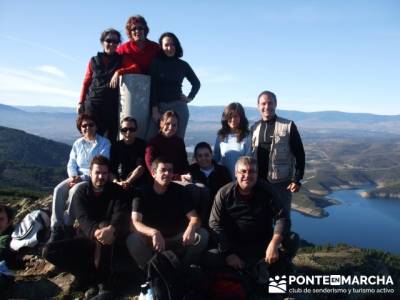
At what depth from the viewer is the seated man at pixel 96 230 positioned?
4.96 meters

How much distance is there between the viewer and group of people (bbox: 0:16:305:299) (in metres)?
5.05

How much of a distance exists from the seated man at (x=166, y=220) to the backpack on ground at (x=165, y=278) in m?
0.27

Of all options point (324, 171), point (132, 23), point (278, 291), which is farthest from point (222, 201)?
point (324, 171)

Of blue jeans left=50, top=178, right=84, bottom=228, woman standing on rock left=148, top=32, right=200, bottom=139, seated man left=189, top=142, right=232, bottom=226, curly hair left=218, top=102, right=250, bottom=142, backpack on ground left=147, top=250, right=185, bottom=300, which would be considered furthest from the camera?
woman standing on rock left=148, top=32, right=200, bottom=139

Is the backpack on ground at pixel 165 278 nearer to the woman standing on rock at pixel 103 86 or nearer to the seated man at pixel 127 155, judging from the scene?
the seated man at pixel 127 155

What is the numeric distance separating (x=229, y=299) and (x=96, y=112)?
415 centimetres

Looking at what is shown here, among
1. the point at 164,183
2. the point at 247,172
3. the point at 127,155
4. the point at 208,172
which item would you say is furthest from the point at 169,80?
the point at 247,172

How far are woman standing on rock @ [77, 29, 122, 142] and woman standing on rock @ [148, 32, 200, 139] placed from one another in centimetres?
74

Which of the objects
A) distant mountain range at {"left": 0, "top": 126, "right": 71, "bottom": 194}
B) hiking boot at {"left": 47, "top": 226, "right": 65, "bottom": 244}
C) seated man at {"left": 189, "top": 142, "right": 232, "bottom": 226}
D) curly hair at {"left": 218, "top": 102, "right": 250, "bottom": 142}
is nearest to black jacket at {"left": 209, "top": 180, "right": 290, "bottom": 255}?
seated man at {"left": 189, "top": 142, "right": 232, "bottom": 226}

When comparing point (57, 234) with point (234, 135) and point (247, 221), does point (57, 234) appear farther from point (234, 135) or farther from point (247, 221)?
point (234, 135)

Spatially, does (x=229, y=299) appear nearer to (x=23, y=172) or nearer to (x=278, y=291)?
(x=278, y=291)

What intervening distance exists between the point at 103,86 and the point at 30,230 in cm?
282

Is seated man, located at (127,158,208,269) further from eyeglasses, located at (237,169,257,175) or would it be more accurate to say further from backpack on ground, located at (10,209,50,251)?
backpack on ground, located at (10,209,50,251)

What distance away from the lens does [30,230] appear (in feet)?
19.1
